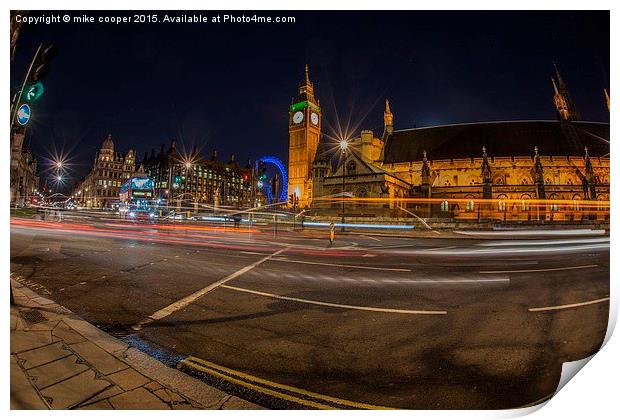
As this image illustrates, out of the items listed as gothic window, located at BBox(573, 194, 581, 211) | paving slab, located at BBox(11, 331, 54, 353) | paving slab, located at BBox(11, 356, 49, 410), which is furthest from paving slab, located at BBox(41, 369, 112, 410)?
gothic window, located at BBox(573, 194, 581, 211)

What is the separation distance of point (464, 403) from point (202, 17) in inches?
286

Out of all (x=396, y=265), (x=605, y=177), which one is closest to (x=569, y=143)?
(x=605, y=177)

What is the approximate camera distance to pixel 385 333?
453 cm

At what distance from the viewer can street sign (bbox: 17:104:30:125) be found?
477cm

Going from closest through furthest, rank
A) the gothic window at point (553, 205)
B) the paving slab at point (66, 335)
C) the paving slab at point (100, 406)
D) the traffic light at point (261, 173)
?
the paving slab at point (100, 406), the paving slab at point (66, 335), the traffic light at point (261, 173), the gothic window at point (553, 205)

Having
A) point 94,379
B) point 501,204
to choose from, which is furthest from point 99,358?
point 501,204

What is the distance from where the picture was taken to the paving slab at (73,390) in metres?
2.97

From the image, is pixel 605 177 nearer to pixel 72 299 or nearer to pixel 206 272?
pixel 206 272

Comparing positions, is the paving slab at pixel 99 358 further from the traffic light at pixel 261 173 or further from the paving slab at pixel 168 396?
the traffic light at pixel 261 173

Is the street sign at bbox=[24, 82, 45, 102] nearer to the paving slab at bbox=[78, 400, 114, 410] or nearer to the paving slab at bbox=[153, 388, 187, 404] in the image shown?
the paving slab at bbox=[78, 400, 114, 410]

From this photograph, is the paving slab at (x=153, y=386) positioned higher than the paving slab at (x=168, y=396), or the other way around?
the paving slab at (x=153, y=386)

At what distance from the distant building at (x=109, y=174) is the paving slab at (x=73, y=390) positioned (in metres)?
97.3

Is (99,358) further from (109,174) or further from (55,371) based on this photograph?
(109,174)

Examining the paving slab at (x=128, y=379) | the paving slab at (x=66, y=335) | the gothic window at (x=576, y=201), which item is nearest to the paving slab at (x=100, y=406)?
the paving slab at (x=128, y=379)
